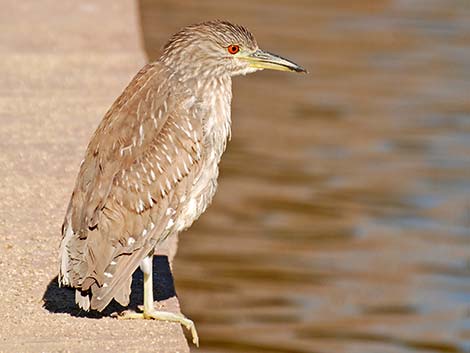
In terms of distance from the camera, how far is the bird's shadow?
6914mm

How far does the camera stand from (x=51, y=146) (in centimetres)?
941

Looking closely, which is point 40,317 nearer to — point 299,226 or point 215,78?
point 215,78

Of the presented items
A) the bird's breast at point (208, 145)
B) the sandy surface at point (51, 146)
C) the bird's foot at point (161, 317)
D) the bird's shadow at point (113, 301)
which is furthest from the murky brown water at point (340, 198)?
the bird's breast at point (208, 145)

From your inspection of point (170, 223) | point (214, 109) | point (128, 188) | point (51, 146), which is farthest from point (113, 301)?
point (51, 146)

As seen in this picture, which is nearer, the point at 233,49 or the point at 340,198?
the point at 233,49

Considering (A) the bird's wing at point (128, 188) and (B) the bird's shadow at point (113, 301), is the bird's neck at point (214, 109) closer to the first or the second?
(A) the bird's wing at point (128, 188)

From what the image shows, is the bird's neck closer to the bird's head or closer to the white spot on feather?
the bird's head

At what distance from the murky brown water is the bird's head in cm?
324

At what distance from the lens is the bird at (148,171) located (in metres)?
6.54

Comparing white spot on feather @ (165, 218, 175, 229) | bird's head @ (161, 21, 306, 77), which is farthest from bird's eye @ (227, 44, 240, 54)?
white spot on feather @ (165, 218, 175, 229)

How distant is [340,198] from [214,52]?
5.61 m

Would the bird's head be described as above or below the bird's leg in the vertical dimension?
above

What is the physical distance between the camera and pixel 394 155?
13516 millimetres

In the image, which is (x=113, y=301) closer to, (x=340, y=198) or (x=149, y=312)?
(x=149, y=312)
